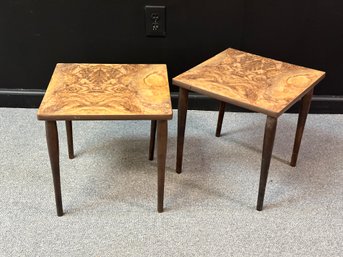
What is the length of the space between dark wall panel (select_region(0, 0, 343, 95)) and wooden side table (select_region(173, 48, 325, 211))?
258 millimetres

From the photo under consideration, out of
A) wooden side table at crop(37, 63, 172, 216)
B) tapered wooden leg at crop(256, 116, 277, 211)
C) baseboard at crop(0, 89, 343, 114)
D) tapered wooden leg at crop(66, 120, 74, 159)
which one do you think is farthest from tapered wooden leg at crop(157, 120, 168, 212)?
baseboard at crop(0, 89, 343, 114)

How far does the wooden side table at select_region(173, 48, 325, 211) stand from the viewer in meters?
1.12

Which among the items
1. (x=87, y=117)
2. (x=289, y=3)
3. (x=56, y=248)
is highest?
(x=289, y=3)

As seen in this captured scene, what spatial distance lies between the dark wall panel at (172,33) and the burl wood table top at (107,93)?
36 centimetres

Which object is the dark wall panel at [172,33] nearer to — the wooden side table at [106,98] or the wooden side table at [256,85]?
the wooden side table at [256,85]

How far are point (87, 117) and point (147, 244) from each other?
39cm

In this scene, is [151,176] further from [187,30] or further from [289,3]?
[289,3]

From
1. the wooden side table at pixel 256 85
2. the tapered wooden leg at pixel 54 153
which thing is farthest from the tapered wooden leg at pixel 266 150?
the tapered wooden leg at pixel 54 153

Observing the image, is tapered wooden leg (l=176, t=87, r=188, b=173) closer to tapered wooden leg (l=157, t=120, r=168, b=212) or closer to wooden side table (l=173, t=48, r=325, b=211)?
wooden side table (l=173, t=48, r=325, b=211)

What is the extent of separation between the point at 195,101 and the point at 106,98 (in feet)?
2.26

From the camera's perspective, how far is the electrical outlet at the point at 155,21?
156cm

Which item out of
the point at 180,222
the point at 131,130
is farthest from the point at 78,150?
the point at 180,222

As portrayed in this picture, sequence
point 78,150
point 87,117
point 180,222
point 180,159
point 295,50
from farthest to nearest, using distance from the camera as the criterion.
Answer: point 295,50 → point 78,150 → point 180,159 → point 180,222 → point 87,117

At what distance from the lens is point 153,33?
1.60 metres
